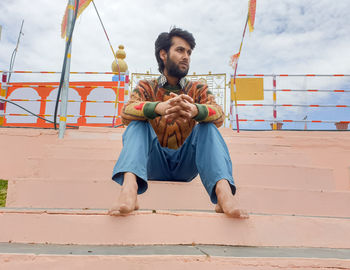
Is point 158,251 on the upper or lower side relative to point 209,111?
lower

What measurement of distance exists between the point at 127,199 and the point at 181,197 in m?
0.68

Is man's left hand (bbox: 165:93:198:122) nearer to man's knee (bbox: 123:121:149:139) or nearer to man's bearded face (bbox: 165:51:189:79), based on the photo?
man's knee (bbox: 123:121:149:139)

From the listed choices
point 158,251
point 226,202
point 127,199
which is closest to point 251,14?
point 226,202

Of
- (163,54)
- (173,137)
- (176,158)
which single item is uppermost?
(163,54)

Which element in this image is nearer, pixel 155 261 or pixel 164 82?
pixel 155 261

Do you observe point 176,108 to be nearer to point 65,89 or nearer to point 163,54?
point 163,54

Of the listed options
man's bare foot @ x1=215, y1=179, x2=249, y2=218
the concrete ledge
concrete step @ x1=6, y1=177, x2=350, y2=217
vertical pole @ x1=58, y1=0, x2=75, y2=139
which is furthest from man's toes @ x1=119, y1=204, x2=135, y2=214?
vertical pole @ x1=58, y1=0, x2=75, y2=139

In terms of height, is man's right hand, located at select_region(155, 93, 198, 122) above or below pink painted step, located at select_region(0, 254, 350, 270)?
above

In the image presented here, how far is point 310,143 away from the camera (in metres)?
3.43

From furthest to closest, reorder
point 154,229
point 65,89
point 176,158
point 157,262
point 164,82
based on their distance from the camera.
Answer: point 65,89
point 164,82
point 176,158
point 154,229
point 157,262

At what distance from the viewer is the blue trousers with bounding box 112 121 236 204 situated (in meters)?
1.26

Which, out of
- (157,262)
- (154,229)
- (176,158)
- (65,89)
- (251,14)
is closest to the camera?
(157,262)

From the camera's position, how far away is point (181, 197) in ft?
5.55

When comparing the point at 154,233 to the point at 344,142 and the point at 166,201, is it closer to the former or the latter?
the point at 166,201
